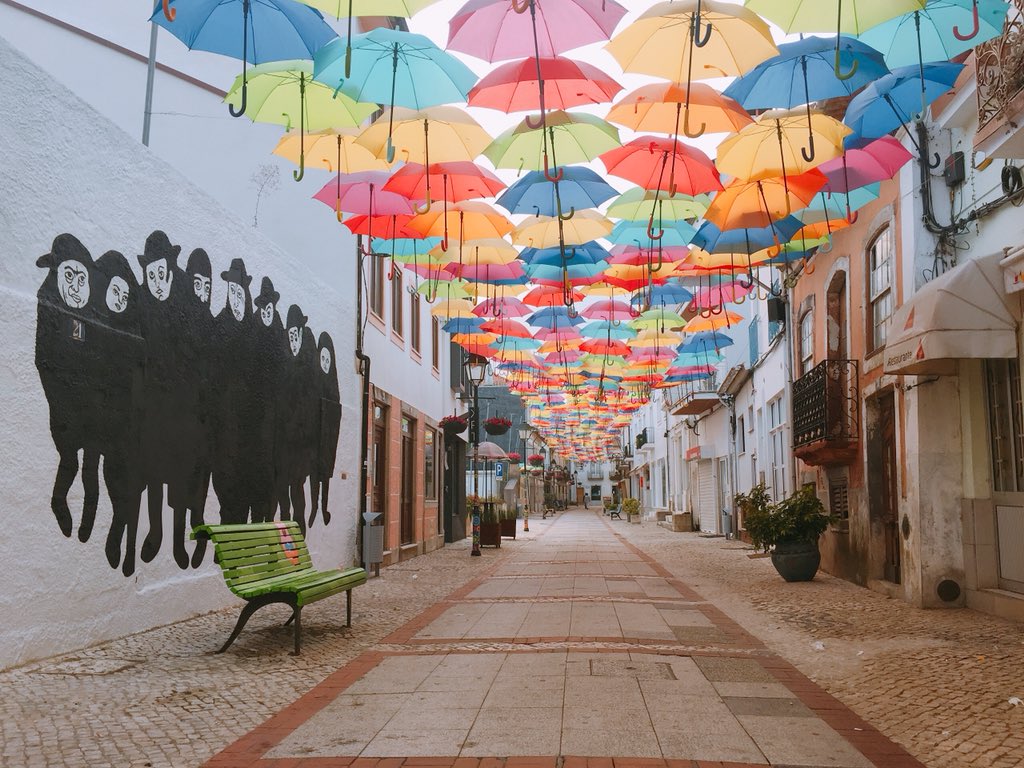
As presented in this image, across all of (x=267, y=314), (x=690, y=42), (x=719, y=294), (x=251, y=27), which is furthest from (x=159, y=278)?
(x=719, y=294)

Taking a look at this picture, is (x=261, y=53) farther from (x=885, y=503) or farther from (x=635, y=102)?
(x=885, y=503)

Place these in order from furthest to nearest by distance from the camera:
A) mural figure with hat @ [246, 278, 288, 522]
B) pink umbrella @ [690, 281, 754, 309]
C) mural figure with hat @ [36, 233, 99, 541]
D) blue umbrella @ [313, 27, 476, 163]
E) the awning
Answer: pink umbrella @ [690, 281, 754, 309], mural figure with hat @ [246, 278, 288, 522], the awning, blue umbrella @ [313, 27, 476, 163], mural figure with hat @ [36, 233, 99, 541]

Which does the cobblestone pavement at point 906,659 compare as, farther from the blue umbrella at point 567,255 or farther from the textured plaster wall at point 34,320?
the textured plaster wall at point 34,320

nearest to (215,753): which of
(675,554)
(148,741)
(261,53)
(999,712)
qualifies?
(148,741)

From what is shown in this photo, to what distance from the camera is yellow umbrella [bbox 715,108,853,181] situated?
9344mm

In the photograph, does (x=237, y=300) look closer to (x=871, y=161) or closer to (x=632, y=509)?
(x=871, y=161)

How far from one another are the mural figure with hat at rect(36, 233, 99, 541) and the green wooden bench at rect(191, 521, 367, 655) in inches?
41.4

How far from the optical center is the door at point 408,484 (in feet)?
66.6

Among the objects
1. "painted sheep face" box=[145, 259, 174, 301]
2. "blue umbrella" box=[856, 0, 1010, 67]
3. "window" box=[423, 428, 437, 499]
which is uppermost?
"blue umbrella" box=[856, 0, 1010, 67]

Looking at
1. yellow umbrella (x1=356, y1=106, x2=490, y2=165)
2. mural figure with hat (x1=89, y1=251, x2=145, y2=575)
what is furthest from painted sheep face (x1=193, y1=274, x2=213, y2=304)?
yellow umbrella (x1=356, y1=106, x2=490, y2=165)

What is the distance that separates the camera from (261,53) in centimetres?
766

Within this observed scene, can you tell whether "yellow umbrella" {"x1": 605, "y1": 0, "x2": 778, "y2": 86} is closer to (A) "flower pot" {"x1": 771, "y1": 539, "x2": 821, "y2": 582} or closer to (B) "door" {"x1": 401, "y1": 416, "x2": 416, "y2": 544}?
(A) "flower pot" {"x1": 771, "y1": 539, "x2": 821, "y2": 582}

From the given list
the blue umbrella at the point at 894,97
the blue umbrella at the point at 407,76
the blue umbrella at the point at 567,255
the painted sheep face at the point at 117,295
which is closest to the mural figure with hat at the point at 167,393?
the painted sheep face at the point at 117,295

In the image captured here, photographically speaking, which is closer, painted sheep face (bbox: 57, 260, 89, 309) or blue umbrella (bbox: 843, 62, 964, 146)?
painted sheep face (bbox: 57, 260, 89, 309)
